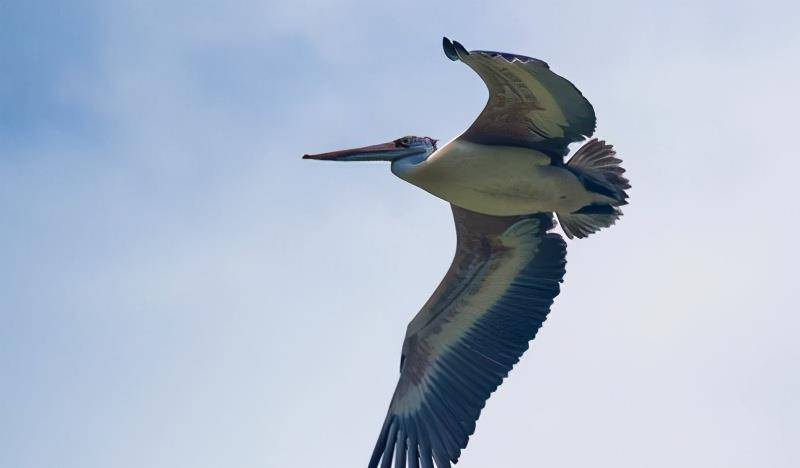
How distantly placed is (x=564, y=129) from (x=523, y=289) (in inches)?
70.0

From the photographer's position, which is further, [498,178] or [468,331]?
[468,331]

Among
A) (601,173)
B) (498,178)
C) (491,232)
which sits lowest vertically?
(491,232)

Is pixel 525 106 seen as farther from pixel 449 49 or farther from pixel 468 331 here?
pixel 468 331

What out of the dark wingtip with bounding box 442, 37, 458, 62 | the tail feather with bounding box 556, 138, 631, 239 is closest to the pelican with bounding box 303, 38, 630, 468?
the tail feather with bounding box 556, 138, 631, 239

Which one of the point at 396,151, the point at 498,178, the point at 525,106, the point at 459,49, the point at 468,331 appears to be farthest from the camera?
the point at 468,331

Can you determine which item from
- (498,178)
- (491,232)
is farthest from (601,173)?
(491,232)

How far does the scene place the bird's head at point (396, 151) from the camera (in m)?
12.9

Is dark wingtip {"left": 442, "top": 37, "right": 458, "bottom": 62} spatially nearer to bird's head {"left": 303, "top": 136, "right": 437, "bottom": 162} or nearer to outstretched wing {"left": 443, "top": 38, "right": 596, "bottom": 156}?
outstretched wing {"left": 443, "top": 38, "right": 596, "bottom": 156}

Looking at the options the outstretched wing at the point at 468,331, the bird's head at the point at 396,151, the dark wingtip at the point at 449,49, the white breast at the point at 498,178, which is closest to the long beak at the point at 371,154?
the bird's head at the point at 396,151

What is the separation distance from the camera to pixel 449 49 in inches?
433

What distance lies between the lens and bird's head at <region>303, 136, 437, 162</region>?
12859mm

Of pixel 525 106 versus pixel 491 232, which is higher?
pixel 525 106

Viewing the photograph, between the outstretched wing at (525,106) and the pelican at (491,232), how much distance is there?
0.01m

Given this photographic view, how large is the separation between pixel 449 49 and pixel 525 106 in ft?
3.74
